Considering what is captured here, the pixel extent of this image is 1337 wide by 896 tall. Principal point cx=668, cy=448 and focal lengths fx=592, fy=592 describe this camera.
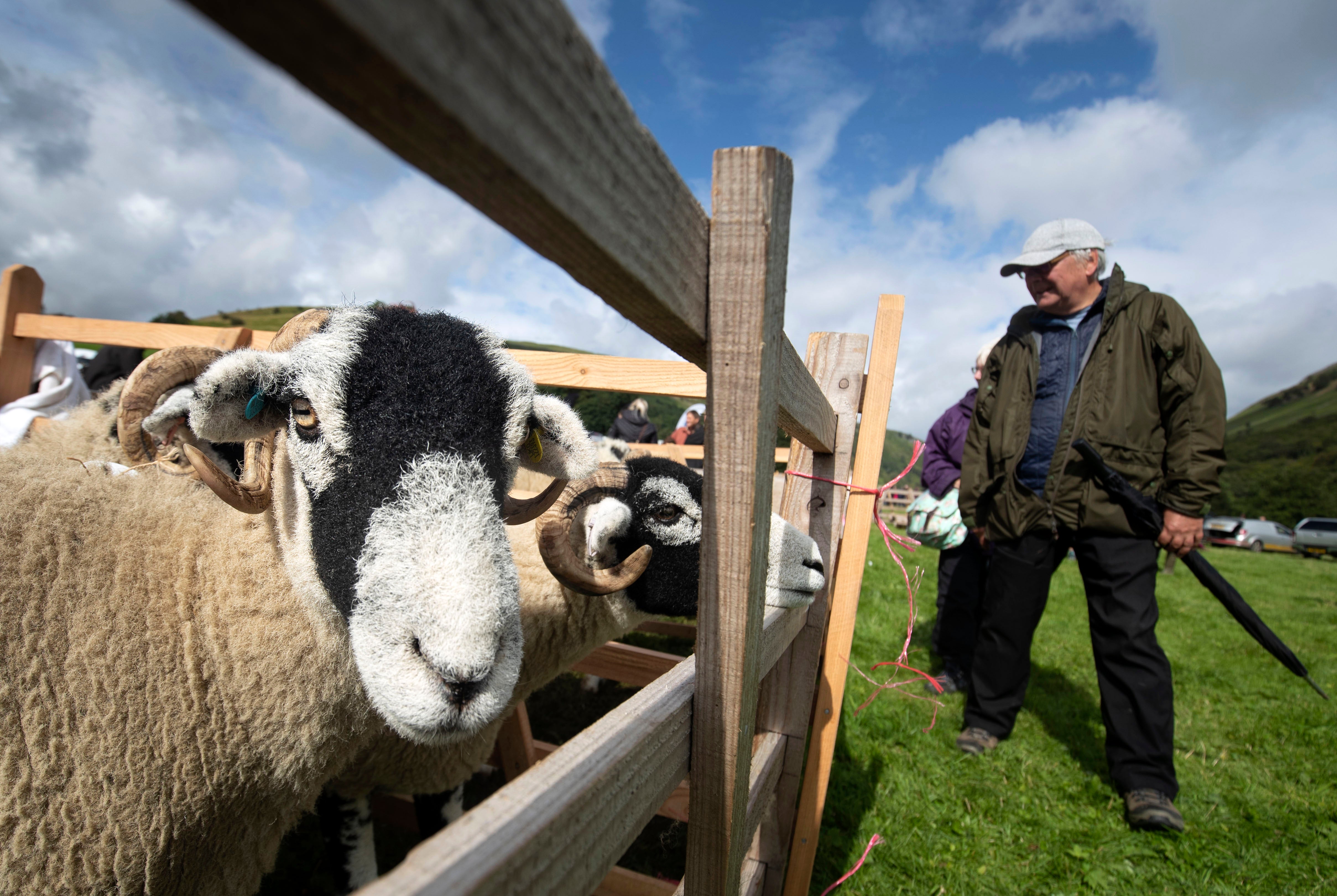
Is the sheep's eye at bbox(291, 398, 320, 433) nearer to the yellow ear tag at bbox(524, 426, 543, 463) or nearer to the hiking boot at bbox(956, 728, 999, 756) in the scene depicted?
the yellow ear tag at bbox(524, 426, 543, 463)

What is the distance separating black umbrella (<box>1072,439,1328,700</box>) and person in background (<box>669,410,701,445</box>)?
496cm

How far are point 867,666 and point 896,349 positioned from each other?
12.7 ft

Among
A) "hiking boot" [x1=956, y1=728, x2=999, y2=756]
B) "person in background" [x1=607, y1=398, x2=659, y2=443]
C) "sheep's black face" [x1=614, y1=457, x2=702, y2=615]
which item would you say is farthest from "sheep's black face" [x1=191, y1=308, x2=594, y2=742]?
"person in background" [x1=607, y1=398, x2=659, y2=443]

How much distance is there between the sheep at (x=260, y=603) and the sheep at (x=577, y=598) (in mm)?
475

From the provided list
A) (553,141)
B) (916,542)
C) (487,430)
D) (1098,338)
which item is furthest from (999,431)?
(553,141)

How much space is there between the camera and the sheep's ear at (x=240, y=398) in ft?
5.14

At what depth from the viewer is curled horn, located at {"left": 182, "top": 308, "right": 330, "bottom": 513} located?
5.82 feet

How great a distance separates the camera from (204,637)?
175 cm

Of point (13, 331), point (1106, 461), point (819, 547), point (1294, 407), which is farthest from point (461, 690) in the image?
point (1294, 407)

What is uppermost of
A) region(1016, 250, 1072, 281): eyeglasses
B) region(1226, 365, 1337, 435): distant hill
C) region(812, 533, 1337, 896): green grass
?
region(1226, 365, 1337, 435): distant hill

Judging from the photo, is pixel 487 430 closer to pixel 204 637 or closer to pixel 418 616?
pixel 418 616

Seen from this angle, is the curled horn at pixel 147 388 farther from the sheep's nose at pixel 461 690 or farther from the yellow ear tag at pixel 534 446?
the sheep's nose at pixel 461 690

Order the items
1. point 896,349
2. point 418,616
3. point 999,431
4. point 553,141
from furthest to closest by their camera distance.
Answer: point 999,431
point 896,349
point 418,616
point 553,141

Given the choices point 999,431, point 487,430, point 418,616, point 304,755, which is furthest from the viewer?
point 999,431
